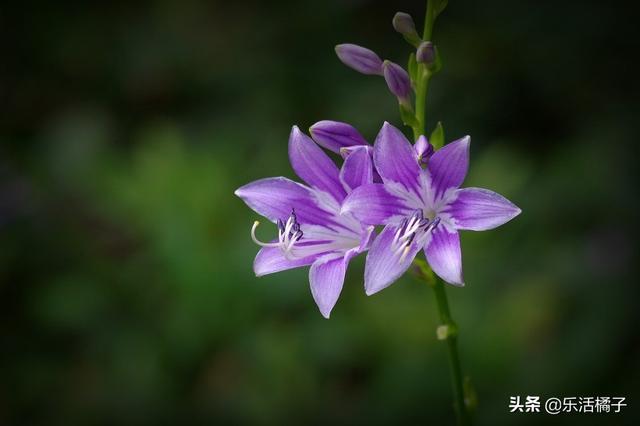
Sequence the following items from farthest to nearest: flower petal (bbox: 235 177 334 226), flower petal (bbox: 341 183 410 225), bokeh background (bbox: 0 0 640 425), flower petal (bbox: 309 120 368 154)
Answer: bokeh background (bbox: 0 0 640 425) → flower petal (bbox: 235 177 334 226) → flower petal (bbox: 309 120 368 154) → flower petal (bbox: 341 183 410 225)

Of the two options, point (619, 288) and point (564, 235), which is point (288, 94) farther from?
point (619, 288)

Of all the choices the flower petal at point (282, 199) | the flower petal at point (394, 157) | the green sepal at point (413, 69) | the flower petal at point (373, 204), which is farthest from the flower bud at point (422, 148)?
the flower petal at point (282, 199)

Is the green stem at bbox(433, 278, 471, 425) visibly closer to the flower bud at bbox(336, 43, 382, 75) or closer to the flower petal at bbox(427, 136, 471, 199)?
the flower petal at bbox(427, 136, 471, 199)

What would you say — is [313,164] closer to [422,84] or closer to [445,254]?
[422,84]

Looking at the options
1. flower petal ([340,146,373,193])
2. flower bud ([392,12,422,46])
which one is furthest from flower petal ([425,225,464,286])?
flower bud ([392,12,422,46])

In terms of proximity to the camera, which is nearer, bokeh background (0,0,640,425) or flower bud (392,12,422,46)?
flower bud (392,12,422,46)

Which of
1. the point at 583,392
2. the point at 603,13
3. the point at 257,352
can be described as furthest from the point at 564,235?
the point at 257,352
